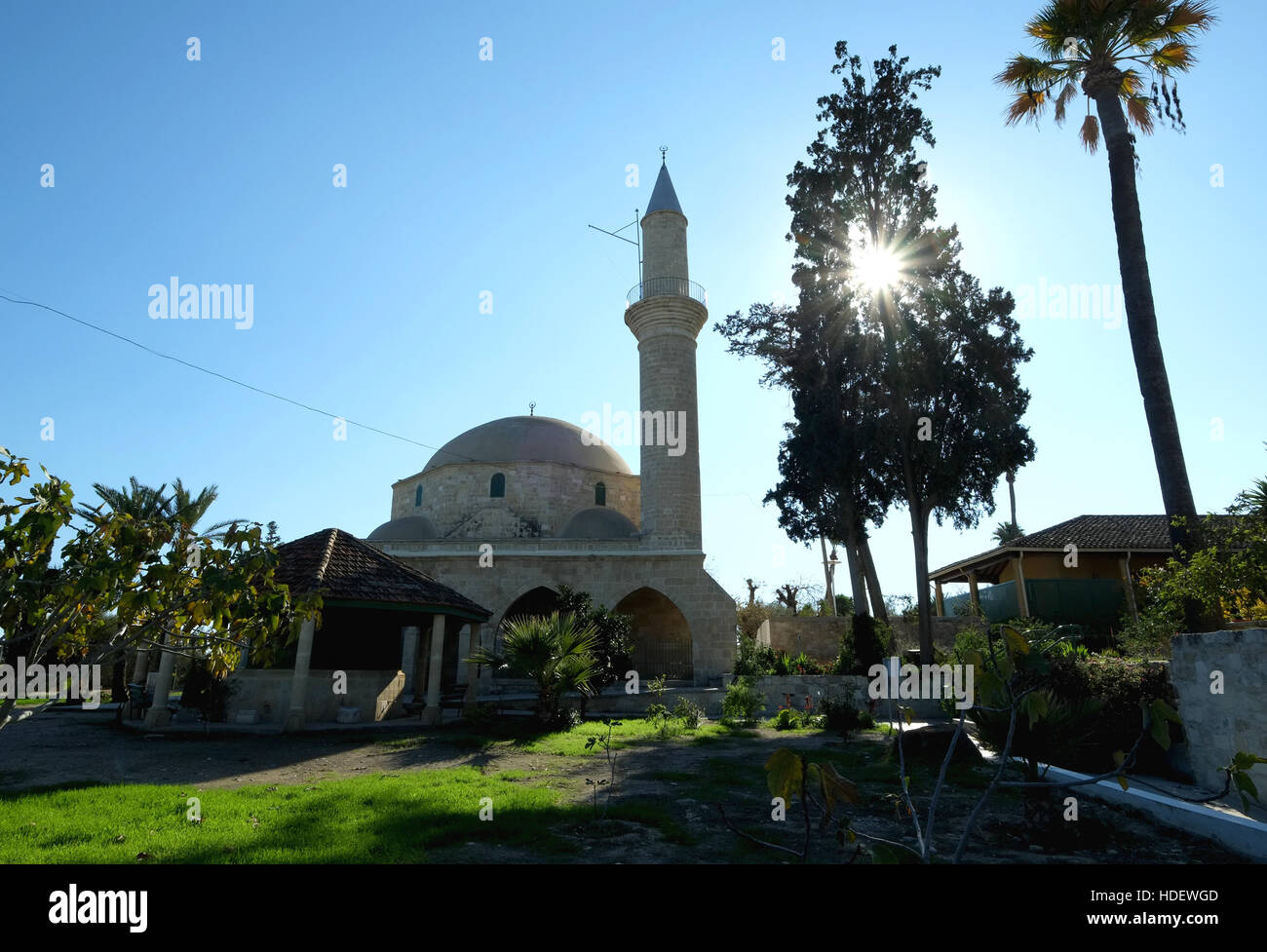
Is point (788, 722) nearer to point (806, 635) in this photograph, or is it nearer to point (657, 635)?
point (657, 635)

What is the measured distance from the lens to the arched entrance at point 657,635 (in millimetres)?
25547

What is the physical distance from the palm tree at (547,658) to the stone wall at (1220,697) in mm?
8982

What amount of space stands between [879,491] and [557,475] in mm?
12928

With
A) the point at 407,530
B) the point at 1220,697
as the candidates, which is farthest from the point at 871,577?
the point at 407,530

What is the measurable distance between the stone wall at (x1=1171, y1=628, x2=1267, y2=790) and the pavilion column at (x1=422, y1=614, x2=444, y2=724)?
11944 mm

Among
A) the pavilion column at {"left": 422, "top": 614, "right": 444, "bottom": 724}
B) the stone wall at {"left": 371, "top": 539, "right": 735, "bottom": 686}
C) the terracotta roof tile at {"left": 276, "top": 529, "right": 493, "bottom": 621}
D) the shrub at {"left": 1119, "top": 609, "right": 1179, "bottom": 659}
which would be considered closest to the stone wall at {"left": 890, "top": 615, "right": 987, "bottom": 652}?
the stone wall at {"left": 371, "top": 539, "right": 735, "bottom": 686}

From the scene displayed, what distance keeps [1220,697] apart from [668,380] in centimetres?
1888

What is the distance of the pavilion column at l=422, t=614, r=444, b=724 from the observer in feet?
47.1

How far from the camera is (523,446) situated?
2936 cm

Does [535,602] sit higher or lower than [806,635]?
higher

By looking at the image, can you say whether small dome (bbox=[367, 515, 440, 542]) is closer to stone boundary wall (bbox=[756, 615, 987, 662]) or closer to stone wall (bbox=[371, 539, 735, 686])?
stone wall (bbox=[371, 539, 735, 686])
